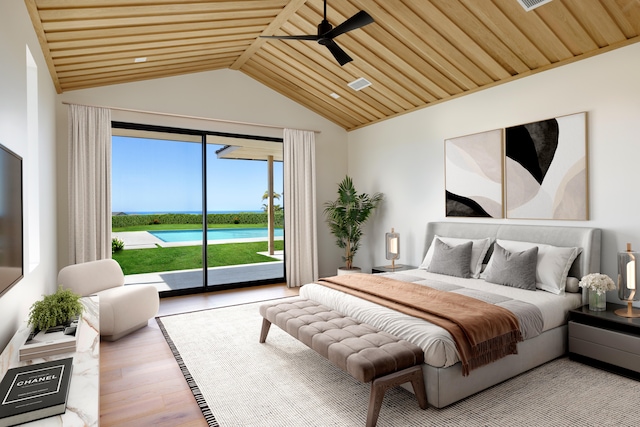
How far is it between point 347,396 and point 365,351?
486mm

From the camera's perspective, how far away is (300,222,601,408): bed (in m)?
2.38

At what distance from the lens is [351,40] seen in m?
4.27

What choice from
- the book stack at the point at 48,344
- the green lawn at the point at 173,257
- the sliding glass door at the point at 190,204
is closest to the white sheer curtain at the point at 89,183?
the sliding glass door at the point at 190,204

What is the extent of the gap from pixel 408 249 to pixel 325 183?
6.54 feet

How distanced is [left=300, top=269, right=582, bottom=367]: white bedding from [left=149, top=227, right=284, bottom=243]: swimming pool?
2632 mm

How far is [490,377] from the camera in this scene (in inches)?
102

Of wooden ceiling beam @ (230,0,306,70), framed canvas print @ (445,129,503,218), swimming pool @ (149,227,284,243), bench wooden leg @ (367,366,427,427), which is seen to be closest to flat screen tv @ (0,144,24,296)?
bench wooden leg @ (367,366,427,427)

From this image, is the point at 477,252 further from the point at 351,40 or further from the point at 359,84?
the point at 351,40

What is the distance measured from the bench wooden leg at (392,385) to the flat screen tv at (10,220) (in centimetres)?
206

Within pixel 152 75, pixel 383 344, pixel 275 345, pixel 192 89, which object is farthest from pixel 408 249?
pixel 152 75

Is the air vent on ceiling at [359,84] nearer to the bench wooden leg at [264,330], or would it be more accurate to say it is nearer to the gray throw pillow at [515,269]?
the gray throw pillow at [515,269]

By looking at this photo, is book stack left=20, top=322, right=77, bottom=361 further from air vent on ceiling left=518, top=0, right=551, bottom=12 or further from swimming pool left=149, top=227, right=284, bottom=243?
air vent on ceiling left=518, top=0, right=551, bottom=12

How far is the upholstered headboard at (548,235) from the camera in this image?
11.2 feet

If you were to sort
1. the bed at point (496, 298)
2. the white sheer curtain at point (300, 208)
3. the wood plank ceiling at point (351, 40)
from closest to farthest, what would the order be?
1. the bed at point (496, 298)
2. the wood plank ceiling at point (351, 40)
3. the white sheer curtain at point (300, 208)
